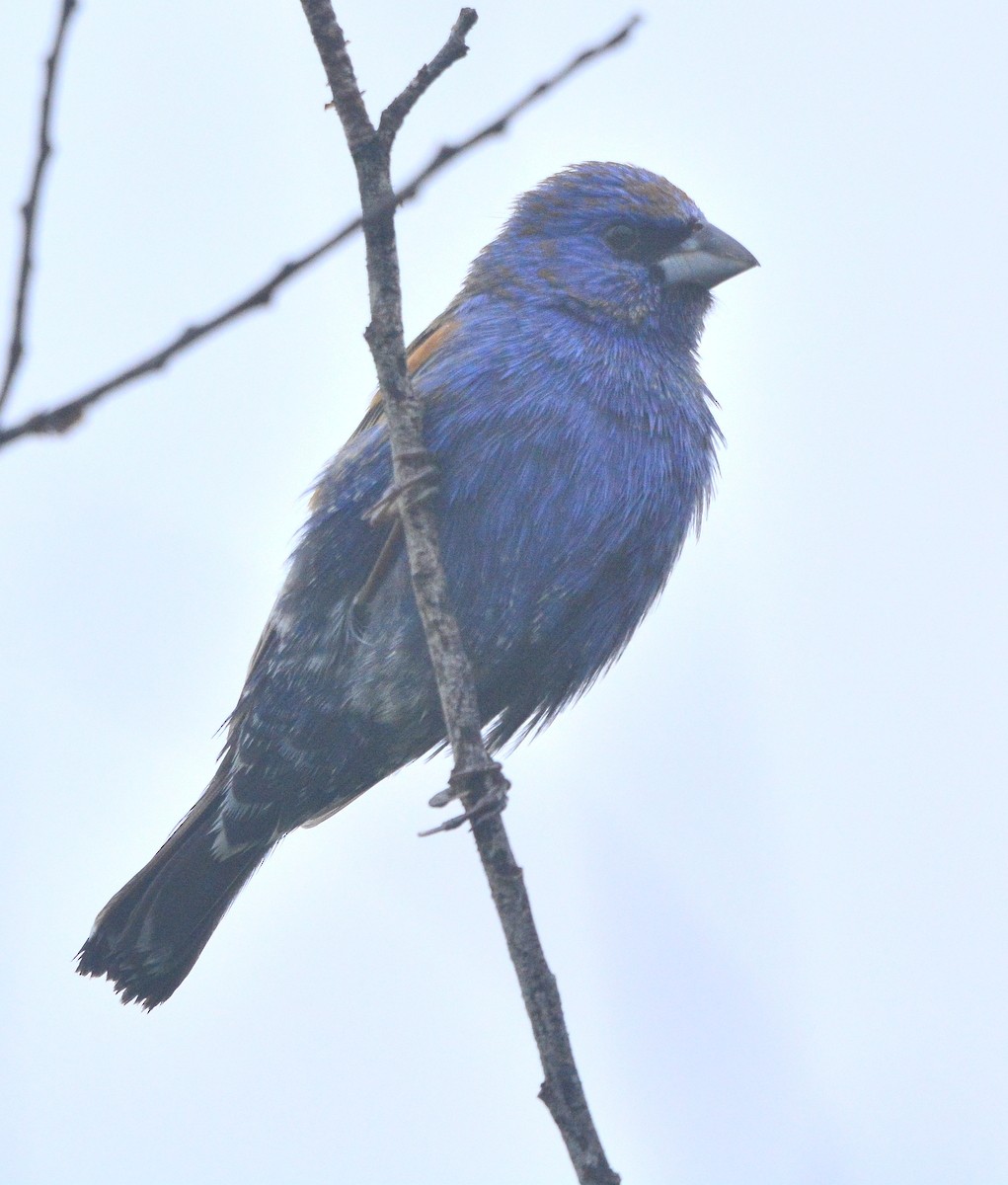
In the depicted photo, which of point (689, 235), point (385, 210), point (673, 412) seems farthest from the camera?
point (689, 235)

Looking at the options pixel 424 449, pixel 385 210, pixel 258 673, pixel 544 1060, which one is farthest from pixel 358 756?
pixel 385 210

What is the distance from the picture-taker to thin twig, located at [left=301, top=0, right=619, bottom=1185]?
343 centimetres

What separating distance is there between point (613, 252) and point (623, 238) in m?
0.11

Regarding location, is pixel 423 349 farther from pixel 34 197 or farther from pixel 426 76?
pixel 34 197

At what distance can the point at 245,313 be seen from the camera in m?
1.73

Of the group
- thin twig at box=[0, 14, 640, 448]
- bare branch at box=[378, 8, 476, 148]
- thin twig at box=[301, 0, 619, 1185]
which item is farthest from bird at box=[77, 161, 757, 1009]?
thin twig at box=[0, 14, 640, 448]

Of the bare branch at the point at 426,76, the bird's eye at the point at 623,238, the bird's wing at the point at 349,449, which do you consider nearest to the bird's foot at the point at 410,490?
the bird's wing at the point at 349,449

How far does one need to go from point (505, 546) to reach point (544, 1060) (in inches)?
65.3

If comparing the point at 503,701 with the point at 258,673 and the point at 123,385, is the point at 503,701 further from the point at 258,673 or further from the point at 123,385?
the point at 123,385

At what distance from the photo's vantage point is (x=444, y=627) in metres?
3.83

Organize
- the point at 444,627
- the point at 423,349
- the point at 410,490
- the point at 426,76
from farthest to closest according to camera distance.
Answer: the point at 423,349 → the point at 410,490 → the point at 444,627 → the point at 426,76

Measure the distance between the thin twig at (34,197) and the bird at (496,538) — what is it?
2.79m

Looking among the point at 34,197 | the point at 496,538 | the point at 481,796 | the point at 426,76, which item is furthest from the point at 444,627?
the point at 34,197

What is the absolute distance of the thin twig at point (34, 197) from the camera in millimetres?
1669
